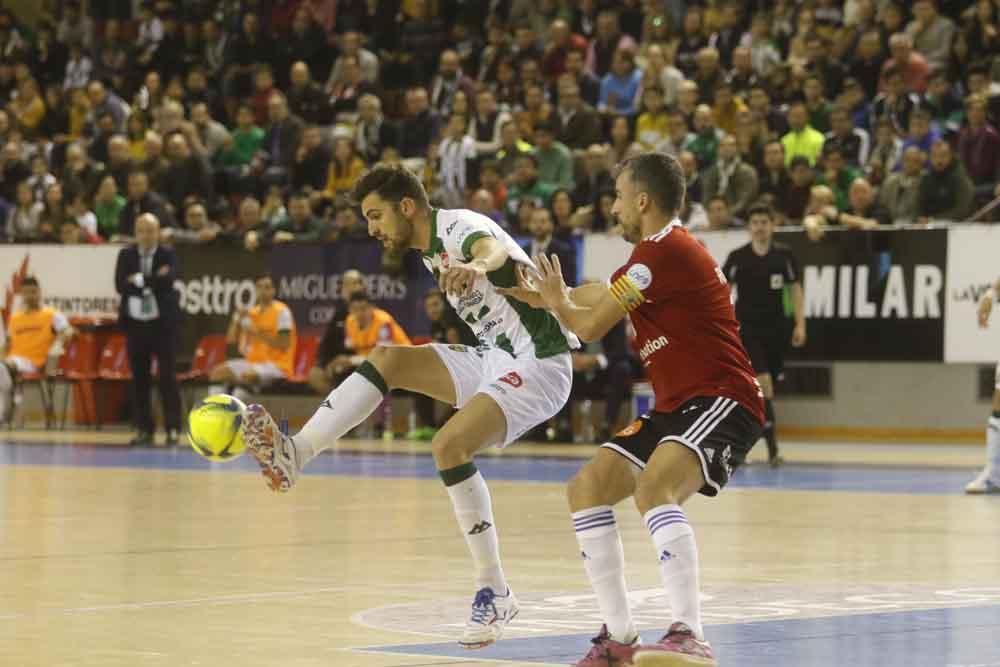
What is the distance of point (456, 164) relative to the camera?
2577 cm

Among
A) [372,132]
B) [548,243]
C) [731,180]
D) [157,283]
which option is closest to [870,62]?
[731,180]

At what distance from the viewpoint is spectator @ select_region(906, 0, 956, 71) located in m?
25.3

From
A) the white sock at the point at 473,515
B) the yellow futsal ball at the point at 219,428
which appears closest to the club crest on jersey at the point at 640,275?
the white sock at the point at 473,515

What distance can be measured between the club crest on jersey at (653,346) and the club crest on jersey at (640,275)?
0.83ft

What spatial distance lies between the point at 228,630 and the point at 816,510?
732 cm

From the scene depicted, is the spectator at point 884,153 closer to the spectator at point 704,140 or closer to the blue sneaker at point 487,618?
the spectator at point 704,140

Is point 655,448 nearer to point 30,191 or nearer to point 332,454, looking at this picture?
point 332,454

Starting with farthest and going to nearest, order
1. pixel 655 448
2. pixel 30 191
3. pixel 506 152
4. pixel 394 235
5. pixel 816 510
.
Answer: pixel 30 191 → pixel 506 152 → pixel 816 510 → pixel 394 235 → pixel 655 448

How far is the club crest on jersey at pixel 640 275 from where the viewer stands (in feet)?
25.5

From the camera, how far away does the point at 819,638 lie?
845 cm

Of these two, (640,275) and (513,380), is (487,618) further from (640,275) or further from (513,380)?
(640,275)

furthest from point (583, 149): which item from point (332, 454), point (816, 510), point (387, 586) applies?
point (387, 586)

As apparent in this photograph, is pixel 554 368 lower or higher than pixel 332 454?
higher

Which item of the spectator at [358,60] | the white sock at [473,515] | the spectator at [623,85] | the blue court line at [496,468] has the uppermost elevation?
the spectator at [358,60]
